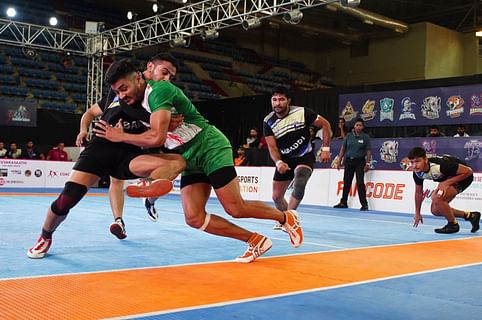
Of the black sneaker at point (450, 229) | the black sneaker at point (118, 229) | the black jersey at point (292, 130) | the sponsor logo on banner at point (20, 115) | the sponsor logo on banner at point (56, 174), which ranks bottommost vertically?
the black sneaker at point (450, 229)

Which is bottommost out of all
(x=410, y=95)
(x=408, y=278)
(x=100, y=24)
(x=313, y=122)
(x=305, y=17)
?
(x=408, y=278)

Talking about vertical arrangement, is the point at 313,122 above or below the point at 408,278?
above

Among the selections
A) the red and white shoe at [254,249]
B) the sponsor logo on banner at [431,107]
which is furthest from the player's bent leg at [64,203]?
the sponsor logo on banner at [431,107]

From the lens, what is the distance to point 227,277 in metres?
3.71

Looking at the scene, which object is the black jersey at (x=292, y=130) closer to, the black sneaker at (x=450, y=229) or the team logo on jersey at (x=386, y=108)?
the black sneaker at (x=450, y=229)

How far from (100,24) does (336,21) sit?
14.8 metres

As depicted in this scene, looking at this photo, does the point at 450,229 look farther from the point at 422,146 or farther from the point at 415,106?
the point at 415,106

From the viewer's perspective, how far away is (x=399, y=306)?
3.05m

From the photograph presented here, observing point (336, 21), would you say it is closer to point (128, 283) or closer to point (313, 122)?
point (313, 122)

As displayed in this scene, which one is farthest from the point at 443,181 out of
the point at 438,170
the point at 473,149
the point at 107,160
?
the point at 473,149

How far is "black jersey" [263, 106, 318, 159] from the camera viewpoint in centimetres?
624

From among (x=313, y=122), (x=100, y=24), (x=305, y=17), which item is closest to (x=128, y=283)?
(x=313, y=122)

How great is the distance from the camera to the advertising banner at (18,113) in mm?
18312

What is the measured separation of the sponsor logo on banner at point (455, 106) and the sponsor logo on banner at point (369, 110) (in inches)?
88.1
